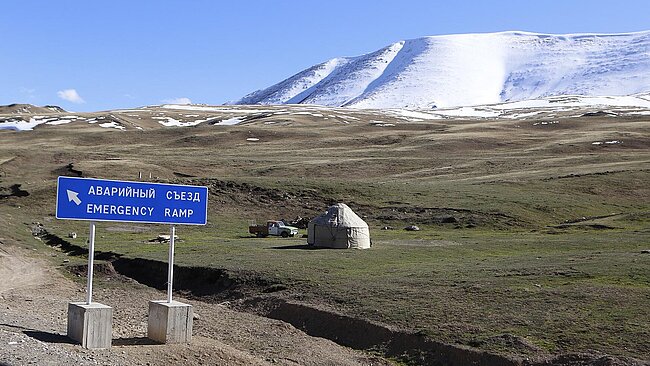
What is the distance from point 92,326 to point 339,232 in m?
25.9

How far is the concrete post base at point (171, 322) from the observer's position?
Answer: 18.7 metres

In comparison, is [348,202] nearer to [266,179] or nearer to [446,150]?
[266,179]

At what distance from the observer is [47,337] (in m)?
17.8

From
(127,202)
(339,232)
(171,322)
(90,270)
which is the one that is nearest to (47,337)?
(90,270)

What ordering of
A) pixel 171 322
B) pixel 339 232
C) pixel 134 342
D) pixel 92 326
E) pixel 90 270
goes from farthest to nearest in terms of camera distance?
pixel 339 232
pixel 134 342
pixel 171 322
pixel 90 270
pixel 92 326

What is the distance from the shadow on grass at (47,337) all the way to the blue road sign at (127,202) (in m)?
2.39

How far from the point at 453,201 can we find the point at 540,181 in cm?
1355

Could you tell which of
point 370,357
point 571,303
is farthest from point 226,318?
point 571,303

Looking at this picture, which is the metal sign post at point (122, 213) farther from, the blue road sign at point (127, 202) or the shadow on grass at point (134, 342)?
the shadow on grass at point (134, 342)

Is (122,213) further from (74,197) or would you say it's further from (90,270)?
(90,270)

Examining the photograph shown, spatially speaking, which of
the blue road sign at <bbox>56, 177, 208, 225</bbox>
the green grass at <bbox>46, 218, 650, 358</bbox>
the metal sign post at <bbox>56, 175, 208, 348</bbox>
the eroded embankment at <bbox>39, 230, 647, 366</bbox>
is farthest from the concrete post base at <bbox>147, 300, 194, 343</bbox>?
the green grass at <bbox>46, 218, 650, 358</bbox>

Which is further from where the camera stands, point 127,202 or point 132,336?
point 132,336

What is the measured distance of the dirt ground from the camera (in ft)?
54.2

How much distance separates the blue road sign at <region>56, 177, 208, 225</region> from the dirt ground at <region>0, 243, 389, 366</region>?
2.60 metres
